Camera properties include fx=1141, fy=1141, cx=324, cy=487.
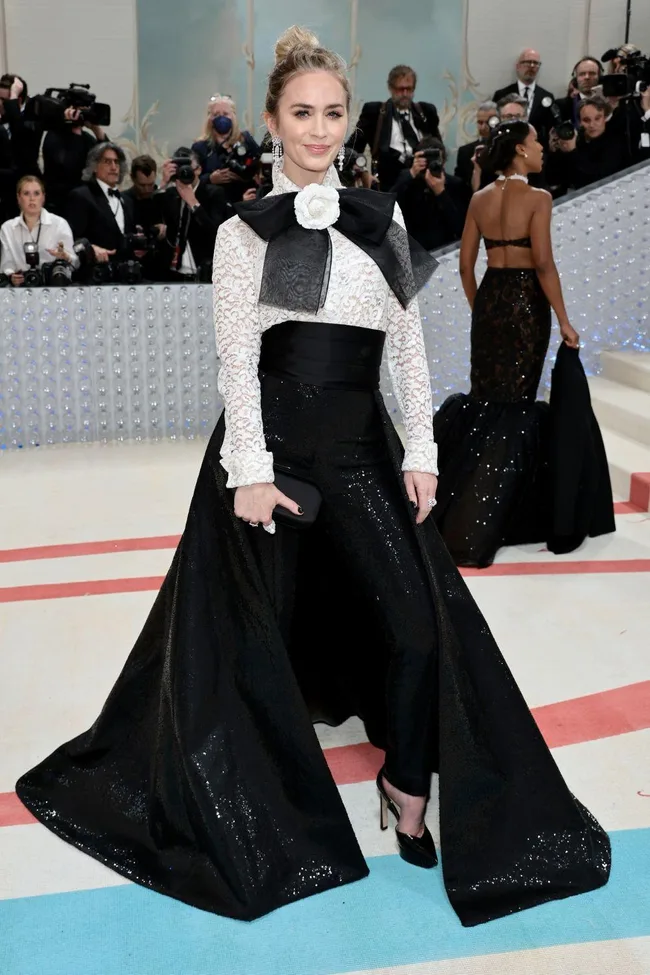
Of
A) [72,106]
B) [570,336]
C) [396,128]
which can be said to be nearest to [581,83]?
[396,128]

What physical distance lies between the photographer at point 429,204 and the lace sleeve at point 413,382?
4.74 meters

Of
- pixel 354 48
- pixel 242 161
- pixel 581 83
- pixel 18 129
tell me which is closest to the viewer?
pixel 242 161

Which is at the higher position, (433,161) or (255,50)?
(255,50)

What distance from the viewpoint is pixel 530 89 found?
8.50 m

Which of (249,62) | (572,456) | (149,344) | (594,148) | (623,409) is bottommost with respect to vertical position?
(623,409)

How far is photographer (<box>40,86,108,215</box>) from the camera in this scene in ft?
21.9

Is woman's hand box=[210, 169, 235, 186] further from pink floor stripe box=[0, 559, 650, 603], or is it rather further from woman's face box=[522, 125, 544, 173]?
pink floor stripe box=[0, 559, 650, 603]

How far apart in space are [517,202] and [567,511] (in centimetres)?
116

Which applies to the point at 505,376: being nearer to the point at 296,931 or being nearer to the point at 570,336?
the point at 570,336

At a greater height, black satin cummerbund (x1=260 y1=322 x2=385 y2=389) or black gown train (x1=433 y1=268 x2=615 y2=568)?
black satin cummerbund (x1=260 y1=322 x2=385 y2=389)

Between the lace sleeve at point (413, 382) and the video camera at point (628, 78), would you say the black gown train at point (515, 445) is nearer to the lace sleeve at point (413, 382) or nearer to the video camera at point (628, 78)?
the lace sleeve at point (413, 382)

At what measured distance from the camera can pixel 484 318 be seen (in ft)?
14.3

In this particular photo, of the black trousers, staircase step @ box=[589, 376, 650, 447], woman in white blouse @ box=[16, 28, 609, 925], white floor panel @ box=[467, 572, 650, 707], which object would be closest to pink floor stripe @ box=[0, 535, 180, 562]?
white floor panel @ box=[467, 572, 650, 707]

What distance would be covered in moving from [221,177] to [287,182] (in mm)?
4641
